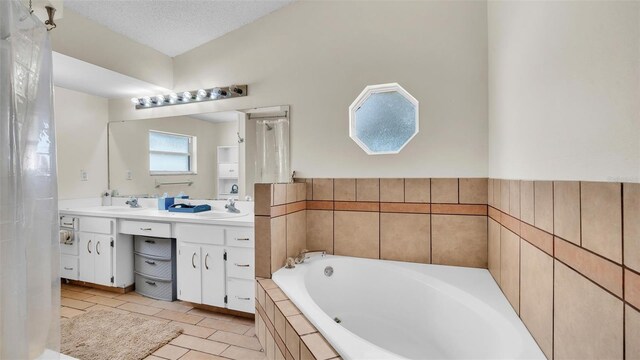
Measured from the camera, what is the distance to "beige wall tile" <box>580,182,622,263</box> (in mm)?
680

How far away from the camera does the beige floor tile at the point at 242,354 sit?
181 centimetres

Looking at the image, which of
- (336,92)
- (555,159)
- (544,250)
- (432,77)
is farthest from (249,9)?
(544,250)

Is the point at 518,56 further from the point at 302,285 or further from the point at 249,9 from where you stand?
the point at 249,9

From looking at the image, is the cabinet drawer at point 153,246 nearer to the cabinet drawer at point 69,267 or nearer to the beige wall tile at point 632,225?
the cabinet drawer at point 69,267

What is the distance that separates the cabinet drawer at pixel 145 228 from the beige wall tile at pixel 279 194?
44.0 inches

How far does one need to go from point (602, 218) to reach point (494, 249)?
1.16m

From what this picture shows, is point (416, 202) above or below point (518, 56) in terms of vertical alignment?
below

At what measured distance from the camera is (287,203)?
6.94 ft

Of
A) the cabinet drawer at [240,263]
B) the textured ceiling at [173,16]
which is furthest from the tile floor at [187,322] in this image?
the textured ceiling at [173,16]

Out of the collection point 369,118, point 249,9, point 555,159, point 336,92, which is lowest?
point 555,159

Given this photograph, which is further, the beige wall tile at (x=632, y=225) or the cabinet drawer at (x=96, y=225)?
the cabinet drawer at (x=96, y=225)

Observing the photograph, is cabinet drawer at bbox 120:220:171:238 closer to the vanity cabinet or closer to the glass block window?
the vanity cabinet

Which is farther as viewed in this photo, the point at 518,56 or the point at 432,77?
the point at 432,77

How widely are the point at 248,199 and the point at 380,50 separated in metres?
1.68
